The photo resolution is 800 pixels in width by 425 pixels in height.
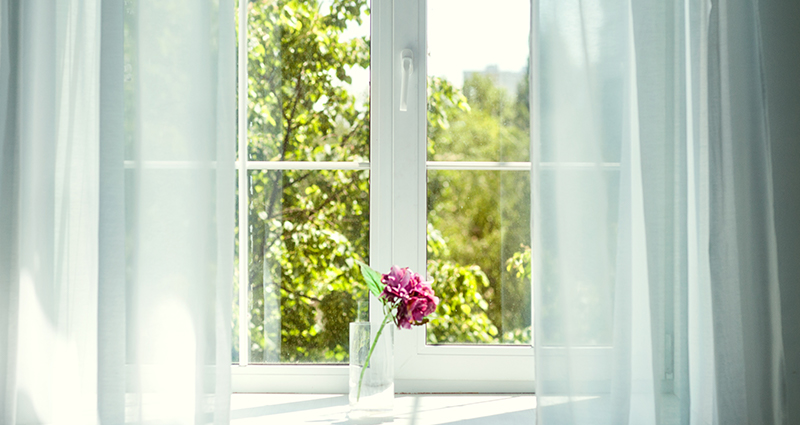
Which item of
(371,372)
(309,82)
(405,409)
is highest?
(309,82)

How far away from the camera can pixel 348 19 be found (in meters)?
1.44

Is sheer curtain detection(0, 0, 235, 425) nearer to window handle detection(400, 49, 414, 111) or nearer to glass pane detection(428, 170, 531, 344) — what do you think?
window handle detection(400, 49, 414, 111)

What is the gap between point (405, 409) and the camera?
134cm

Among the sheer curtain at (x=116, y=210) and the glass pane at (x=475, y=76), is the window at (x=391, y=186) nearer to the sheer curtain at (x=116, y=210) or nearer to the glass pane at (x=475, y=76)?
the glass pane at (x=475, y=76)

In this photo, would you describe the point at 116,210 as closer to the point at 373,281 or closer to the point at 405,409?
the point at 373,281

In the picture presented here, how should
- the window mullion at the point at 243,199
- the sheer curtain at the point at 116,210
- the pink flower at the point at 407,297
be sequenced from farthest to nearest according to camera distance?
the window mullion at the point at 243,199 < the pink flower at the point at 407,297 < the sheer curtain at the point at 116,210

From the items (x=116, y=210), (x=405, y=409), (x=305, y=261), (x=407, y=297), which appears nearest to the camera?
(x=116, y=210)

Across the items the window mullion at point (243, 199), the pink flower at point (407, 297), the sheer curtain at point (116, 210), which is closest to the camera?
the sheer curtain at point (116, 210)

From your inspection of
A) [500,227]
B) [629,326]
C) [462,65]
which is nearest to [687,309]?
[629,326]

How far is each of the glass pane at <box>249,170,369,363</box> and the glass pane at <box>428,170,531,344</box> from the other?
0.20 metres

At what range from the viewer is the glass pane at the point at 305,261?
4.63 ft

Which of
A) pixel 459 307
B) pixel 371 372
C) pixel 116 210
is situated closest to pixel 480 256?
pixel 459 307

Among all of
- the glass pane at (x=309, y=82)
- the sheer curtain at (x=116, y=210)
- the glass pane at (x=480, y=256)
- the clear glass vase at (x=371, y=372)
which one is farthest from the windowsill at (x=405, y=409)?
the glass pane at (x=309, y=82)

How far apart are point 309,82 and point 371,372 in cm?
74
